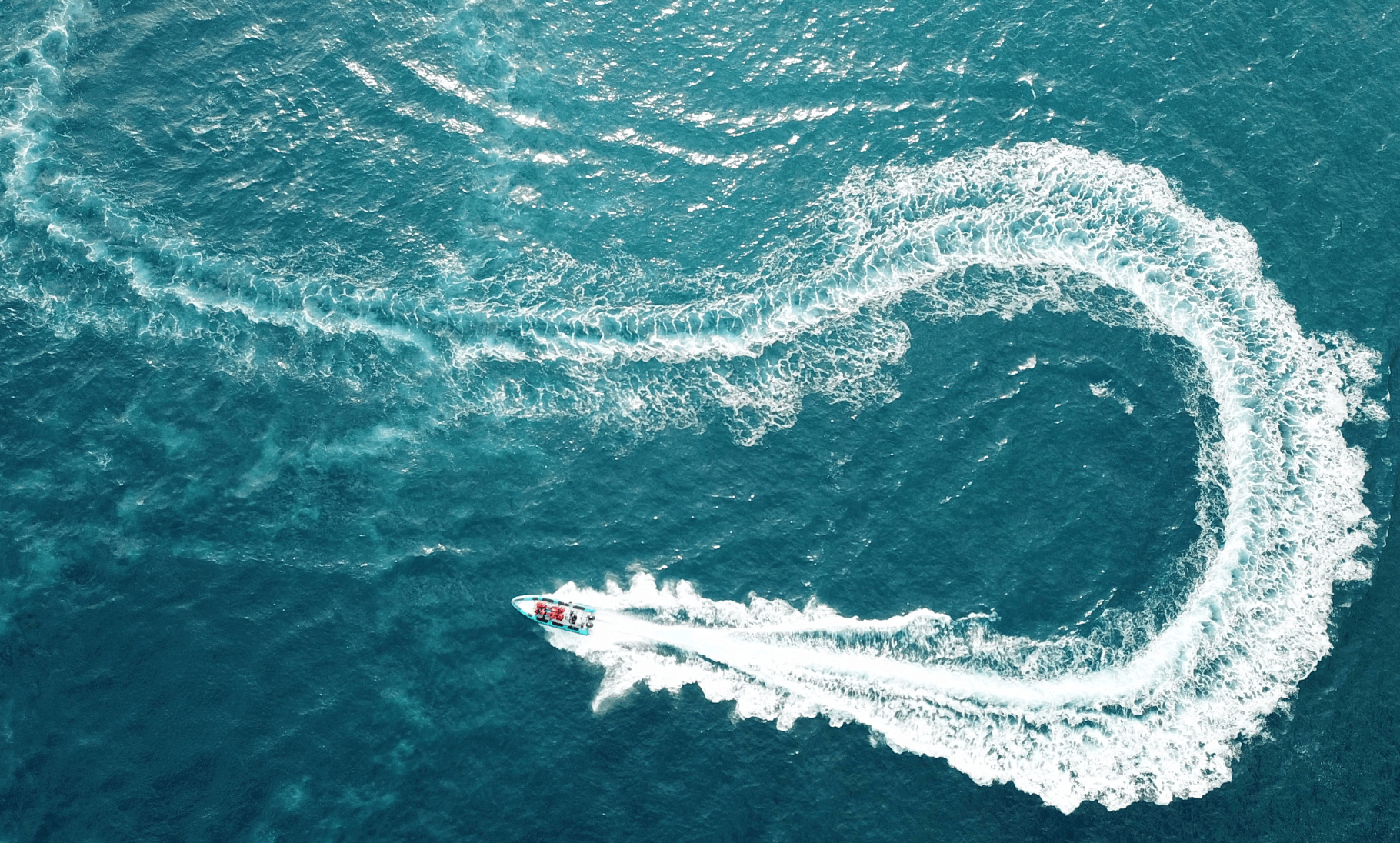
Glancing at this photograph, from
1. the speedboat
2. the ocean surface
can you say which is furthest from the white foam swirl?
the speedboat

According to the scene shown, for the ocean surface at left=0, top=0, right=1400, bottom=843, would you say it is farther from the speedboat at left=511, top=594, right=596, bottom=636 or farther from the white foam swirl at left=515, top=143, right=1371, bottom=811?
the speedboat at left=511, top=594, right=596, bottom=636

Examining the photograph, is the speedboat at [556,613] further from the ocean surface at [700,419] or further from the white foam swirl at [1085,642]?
the white foam swirl at [1085,642]

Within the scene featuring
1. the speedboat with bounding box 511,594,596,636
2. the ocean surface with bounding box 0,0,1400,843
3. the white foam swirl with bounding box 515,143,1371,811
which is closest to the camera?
the ocean surface with bounding box 0,0,1400,843

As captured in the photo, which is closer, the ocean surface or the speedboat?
the ocean surface

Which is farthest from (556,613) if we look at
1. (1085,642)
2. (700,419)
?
(1085,642)

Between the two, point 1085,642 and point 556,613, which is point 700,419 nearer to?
point 556,613

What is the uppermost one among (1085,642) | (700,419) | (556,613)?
(1085,642)

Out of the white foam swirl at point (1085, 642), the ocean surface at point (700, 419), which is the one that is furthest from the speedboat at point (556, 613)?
the white foam swirl at point (1085, 642)
